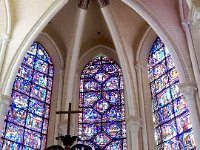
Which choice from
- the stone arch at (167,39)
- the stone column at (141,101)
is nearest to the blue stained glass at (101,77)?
the stone column at (141,101)

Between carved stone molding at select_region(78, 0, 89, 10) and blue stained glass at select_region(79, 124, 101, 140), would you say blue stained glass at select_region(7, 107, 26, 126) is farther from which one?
carved stone molding at select_region(78, 0, 89, 10)

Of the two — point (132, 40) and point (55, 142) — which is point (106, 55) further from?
point (55, 142)

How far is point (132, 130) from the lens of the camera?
37.8 feet

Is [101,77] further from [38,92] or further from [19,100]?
[19,100]

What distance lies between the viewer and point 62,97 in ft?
42.7

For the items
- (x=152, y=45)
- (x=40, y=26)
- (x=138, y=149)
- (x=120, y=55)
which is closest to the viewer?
(x=138, y=149)

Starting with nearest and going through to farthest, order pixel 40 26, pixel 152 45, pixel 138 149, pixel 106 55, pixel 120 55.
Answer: pixel 138 149
pixel 40 26
pixel 120 55
pixel 152 45
pixel 106 55

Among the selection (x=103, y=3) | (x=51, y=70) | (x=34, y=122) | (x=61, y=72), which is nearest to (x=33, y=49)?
(x=51, y=70)

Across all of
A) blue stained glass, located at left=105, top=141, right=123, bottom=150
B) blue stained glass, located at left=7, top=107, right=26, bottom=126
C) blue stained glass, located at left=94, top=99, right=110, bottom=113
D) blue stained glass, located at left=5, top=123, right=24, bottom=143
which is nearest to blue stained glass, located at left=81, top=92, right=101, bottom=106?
blue stained glass, located at left=94, top=99, right=110, bottom=113

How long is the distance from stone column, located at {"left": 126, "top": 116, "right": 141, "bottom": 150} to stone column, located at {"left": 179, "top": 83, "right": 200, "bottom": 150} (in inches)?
78.3

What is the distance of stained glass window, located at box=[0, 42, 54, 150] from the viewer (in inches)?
455

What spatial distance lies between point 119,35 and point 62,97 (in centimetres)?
289

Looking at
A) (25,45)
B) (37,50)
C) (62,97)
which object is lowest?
(62,97)

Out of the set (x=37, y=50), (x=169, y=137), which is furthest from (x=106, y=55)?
(x=169, y=137)
